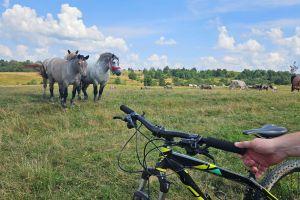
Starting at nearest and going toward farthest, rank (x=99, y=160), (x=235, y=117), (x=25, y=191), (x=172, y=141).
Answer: (x=172, y=141) < (x=25, y=191) < (x=99, y=160) < (x=235, y=117)

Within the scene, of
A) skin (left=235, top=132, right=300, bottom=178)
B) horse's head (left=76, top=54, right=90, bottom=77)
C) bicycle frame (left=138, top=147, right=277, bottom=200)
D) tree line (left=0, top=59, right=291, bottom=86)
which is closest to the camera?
skin (left=235, top=132, right=300, bottom=178)

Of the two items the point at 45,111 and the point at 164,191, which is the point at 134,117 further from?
the point at 45,111

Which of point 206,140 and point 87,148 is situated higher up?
point 206,140

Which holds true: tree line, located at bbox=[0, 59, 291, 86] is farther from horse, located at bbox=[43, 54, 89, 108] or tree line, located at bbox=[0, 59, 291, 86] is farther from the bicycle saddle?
the bicycle saddle

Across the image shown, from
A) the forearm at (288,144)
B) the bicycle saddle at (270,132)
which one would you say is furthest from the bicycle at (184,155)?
the forearm at (288,144)

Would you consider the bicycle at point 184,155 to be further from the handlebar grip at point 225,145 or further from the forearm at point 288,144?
the forearm at point 288,144

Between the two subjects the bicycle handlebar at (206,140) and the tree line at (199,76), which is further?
the tree line at (199,76)

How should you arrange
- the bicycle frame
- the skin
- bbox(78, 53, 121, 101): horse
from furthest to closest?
bbox(78, 53, 121, 101): horse → the bicycle frame → the skin

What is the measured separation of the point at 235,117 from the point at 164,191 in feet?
34.2

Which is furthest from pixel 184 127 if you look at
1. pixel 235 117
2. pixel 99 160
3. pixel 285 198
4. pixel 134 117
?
pixel 134 117

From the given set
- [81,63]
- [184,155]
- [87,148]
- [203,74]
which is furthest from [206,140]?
[203,74]

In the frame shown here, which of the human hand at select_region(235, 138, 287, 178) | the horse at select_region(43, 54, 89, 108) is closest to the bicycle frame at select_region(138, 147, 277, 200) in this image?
the human hand at select_region(235, 138, 287, 178)

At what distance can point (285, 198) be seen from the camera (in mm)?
4949

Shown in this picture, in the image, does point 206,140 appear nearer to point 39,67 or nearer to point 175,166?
point 175,166
